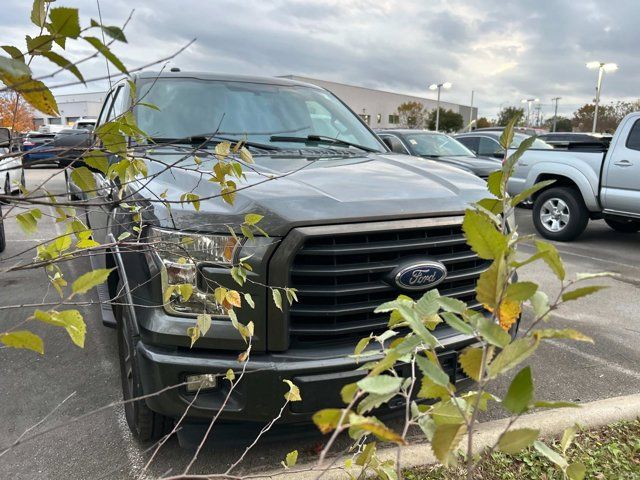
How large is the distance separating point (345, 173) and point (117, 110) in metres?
2.13

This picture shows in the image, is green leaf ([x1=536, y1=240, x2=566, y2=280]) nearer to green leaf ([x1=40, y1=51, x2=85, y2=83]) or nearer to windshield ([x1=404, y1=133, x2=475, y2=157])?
green leaf ([x1=40, y1=51, x2=85, y2=83])

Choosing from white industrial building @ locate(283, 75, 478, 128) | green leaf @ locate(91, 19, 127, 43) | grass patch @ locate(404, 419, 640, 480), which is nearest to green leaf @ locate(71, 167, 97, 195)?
green leaf @ locate(91, 19, 127, 43)

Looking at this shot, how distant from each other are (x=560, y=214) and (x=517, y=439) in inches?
323

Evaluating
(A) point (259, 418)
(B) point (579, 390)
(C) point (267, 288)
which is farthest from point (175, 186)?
(B) point (579, 390)

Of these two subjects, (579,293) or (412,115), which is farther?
(412,115)

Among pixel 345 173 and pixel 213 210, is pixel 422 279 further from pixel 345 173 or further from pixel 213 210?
pixel 213 210

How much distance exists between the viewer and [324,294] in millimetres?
2199

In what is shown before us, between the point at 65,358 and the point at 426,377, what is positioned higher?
the point at 426,377

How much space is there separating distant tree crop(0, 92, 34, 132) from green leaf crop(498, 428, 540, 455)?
50.2 inches

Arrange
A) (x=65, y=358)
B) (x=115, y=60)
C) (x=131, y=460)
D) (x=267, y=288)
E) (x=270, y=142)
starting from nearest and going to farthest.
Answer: (x=115, y=60)
(x=267, y=288)
(x=131, y=460)
(x=270, y=142)
(x=65, y=358)

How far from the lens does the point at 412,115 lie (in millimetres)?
59219

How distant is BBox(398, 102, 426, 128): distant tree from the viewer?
5891 centimetres

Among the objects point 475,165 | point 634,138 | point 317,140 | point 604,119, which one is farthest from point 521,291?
point 604,119

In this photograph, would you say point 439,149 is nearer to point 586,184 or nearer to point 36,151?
point 586,184
